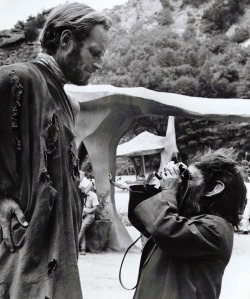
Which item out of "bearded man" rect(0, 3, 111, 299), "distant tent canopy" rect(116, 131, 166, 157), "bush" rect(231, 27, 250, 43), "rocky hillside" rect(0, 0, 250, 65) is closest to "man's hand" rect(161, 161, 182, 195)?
"bearded man" rect(0, 3, 111, 299)

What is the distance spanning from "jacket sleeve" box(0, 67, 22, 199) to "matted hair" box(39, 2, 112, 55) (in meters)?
0.23

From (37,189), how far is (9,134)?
18 centimetres

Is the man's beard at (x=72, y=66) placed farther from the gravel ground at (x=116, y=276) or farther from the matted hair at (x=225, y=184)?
the gravel ground at (x=116, y=276)

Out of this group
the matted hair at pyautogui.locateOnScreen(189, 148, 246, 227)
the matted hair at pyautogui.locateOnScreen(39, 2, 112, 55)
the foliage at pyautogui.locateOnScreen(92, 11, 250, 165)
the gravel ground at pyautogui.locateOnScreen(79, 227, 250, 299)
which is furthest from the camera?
the foliage at pyautogui.locateOnScreen(92, 11, 250, 165)

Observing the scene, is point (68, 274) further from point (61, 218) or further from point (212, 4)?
point (212, 4)

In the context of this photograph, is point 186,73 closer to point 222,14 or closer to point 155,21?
point 222,14

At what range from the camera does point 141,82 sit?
158 ft

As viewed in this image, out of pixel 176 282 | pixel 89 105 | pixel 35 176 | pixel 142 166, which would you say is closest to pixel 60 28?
pixel 35 176

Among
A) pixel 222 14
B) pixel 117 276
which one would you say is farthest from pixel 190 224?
pixel 222 14

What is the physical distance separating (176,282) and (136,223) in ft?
1.00

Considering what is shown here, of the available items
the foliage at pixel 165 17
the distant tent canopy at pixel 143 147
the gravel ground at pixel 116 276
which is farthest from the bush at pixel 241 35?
the gravel ground at pixel 116 276

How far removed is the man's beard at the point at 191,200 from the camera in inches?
94.1

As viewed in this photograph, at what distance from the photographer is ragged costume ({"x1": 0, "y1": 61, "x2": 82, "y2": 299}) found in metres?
1.71

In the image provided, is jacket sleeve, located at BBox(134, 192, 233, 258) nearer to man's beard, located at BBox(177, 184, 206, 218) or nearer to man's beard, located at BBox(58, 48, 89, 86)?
man's beard, located at BBox(177, 184, 206, 218)
